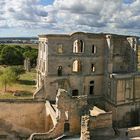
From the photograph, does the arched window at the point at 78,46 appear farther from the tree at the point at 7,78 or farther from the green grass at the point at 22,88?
the tree at the point at 7,78

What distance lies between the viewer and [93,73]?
121 feet

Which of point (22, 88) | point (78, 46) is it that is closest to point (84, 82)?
point (78, 46)

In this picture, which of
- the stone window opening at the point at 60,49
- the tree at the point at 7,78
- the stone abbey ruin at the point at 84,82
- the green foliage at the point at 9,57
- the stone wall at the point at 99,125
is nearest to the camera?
the stone wall at the point at 99,125

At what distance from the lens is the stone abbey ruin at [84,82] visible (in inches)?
1318

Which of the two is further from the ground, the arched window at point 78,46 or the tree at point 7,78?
the arched window at point 78,46

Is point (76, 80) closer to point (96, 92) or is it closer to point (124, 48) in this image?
point (96, 92)

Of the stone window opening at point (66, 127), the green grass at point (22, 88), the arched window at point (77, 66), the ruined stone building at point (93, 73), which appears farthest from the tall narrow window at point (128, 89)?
the green grass at point (22, 88)

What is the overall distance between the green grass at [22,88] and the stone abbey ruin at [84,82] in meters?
7.85

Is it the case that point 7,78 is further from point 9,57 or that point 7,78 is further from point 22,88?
point 9,57

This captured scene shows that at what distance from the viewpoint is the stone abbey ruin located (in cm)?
3347

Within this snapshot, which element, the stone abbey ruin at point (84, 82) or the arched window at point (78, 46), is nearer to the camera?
the stone abbey ruin at point (84, 82)

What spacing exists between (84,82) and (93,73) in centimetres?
159

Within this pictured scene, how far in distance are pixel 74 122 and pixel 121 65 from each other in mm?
11953

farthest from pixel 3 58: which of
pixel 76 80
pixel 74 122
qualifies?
pixel 74 122
